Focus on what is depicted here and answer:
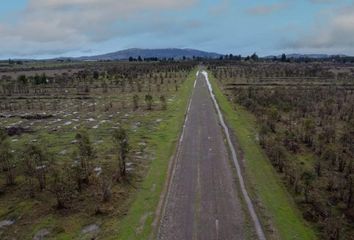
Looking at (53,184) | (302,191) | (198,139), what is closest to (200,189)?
(302,191)

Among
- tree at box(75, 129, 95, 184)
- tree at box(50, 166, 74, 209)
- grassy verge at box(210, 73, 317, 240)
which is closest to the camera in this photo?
grassy verge at box(210, 73, 317, 240)

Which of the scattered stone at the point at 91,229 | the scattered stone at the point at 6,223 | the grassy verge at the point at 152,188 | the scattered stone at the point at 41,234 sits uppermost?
the grassy verge at the point at 152,188

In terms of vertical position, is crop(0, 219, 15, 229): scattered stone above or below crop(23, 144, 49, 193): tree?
below

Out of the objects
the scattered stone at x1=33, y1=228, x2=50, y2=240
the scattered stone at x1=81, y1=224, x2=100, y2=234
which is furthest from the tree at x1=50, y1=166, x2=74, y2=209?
the scattered stone at x1=81, y1=224, x2=100, y2=234

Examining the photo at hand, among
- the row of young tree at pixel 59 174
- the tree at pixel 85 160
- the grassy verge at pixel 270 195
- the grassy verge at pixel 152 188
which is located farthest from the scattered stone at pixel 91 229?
the grassy verge at pixel 270 195

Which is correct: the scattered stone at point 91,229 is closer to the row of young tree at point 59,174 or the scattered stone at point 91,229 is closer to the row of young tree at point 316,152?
the row of young tree at point 59,174

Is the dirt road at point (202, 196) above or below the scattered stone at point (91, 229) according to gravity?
above

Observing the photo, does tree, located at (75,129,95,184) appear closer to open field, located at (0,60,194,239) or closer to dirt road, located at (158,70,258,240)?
open field, located at (0,60,194,239)

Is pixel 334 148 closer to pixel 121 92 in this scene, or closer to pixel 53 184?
pixel 53 184
